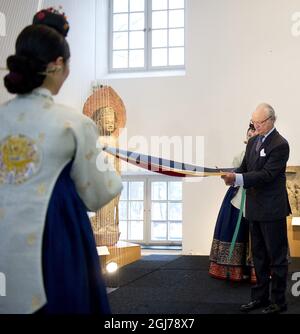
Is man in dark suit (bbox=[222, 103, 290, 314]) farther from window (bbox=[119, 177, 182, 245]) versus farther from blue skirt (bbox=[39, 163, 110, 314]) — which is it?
window (bbox=[119, 177, 182, 245])

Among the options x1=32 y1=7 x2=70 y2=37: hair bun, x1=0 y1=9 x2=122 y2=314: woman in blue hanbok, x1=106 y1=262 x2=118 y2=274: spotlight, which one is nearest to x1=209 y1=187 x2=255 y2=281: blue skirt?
x1=106 y1=262 x2=118 y2=274: spotlight

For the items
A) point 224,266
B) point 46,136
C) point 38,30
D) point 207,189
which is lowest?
point 224,266

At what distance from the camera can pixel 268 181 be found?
3275 millimetres

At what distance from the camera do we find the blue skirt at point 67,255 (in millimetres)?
1458

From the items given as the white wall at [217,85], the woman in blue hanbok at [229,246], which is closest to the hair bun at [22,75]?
the woman in blue hanbok at [229,246]

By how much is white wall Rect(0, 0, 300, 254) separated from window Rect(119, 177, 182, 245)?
0.97 feet

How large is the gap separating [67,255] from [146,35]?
642cm

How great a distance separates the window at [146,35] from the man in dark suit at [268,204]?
4.09 metres

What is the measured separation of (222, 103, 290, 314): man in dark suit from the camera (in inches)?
129

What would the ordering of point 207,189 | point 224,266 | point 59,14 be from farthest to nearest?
point 207,189 < point 224,266 < point 59,14
